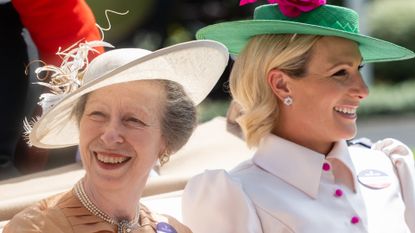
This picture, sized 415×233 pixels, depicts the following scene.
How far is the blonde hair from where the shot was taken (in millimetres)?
2822

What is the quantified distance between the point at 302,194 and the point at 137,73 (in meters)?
0.69

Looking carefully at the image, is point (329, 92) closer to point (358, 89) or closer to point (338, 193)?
point (358, 89)

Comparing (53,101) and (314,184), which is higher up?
(53,101)

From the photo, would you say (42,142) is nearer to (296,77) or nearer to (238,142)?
(296,77)

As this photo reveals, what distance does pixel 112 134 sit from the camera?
247cm

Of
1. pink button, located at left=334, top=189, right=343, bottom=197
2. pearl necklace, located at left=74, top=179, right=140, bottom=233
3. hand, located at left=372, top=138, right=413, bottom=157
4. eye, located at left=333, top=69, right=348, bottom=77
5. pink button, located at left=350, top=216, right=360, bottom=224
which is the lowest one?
pink button, located at left=350, top=216, right=360, bottom=224

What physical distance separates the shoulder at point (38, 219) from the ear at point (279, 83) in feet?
2.40

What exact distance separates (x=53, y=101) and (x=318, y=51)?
0.76 metres

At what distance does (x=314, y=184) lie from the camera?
288cm

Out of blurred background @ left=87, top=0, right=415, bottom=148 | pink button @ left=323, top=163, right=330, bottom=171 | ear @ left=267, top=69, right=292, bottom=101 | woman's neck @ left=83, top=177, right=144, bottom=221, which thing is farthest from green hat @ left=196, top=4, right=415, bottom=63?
blurred background @ left=87, top=0, right=415, bottom=148

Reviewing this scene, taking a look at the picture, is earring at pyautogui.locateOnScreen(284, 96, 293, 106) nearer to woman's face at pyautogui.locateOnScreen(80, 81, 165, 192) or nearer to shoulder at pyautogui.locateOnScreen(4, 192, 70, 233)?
woman's face at pyautogui.locateOnScreen(80, 81, 165, 192)

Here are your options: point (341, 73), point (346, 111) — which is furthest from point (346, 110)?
point (341, 73)

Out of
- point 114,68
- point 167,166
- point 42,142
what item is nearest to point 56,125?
point 42,142

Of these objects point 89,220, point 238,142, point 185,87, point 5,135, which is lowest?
point 238,142
